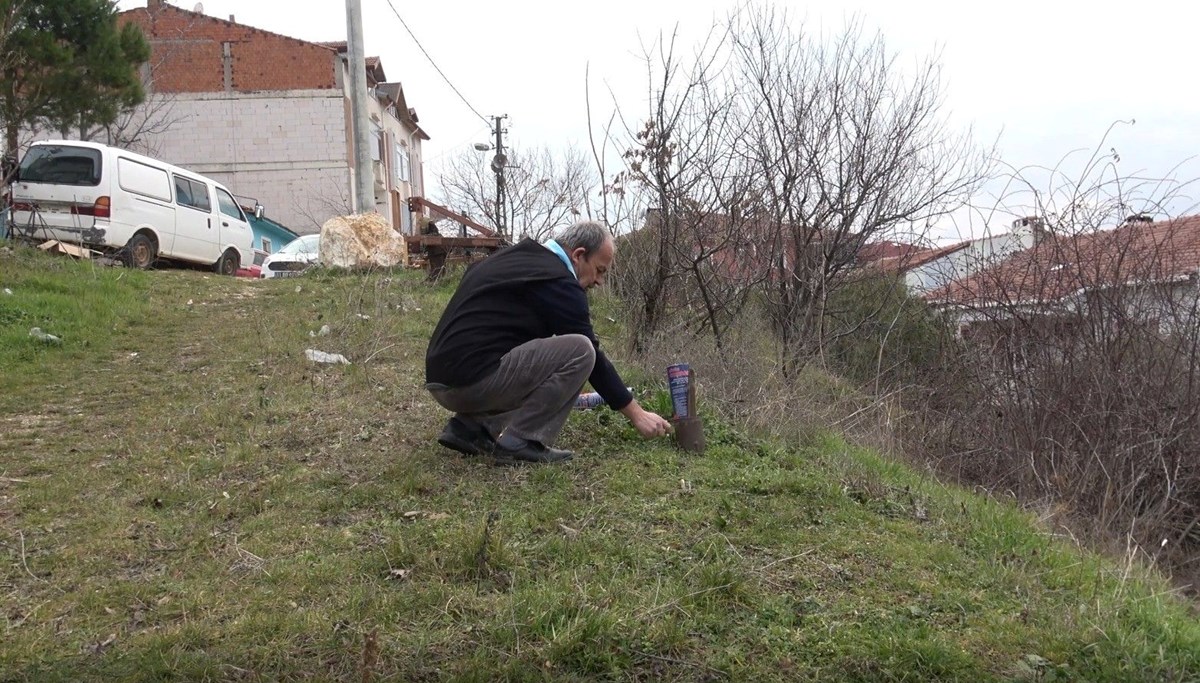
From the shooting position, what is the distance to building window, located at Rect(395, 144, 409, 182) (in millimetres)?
37812

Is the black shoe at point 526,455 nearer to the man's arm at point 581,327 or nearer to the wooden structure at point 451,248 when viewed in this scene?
the man's arm at point 581,327

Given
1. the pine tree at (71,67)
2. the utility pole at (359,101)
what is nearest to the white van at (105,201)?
the utility pole at (359,101)

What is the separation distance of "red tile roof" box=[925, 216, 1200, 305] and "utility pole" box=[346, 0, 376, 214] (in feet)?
34.1

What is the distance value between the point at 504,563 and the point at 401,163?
37770 millimetres

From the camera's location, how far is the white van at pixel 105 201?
1090 centimetres

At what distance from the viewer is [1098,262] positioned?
7875mm

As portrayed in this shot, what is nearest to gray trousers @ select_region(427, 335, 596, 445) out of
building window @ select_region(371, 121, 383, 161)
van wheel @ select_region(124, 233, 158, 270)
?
van wheel @ select_region(124, 233, 158, 270)

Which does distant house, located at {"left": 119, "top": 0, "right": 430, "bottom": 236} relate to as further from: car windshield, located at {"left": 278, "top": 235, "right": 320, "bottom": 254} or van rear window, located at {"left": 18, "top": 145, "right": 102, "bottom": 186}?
van rear window, located at {"left": 18, "top": 145, "right": 102, "bottom": 186}

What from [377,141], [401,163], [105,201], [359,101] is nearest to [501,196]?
[359,101]

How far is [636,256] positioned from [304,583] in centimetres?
588

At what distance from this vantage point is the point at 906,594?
3.11 metres

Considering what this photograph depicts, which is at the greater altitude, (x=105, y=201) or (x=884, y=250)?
(x=105, y=201)

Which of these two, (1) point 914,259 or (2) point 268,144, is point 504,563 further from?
(2) point 268,144

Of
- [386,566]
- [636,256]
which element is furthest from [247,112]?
[386,566]
